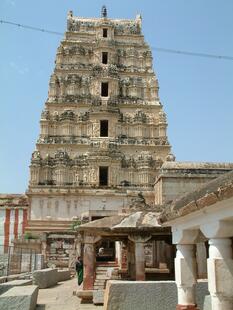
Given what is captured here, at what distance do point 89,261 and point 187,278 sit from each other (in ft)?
27.5

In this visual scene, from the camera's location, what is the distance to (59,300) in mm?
14133

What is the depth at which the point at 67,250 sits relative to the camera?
2766cm

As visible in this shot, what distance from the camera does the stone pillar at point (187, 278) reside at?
227 inches

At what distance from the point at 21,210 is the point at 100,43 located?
19.1 metres

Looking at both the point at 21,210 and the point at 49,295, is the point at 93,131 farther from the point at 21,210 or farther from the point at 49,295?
the point at 49,295

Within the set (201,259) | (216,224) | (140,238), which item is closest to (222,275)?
(216,224)

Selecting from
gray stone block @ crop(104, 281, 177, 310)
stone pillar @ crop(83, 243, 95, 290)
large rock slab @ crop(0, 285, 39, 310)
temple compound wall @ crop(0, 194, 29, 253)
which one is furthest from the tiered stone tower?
gray stone block @ crop(104, 281, 177, 310)

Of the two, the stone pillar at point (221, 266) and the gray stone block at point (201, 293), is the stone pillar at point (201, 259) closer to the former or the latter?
the gray stone block at point (201, 293)

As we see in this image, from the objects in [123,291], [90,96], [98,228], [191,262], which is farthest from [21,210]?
[191,262]

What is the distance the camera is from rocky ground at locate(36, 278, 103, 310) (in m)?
12.4

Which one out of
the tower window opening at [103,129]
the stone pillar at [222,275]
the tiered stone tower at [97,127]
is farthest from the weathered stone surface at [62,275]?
the tower window opening at [103,129]

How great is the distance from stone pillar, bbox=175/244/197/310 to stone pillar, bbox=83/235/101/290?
8121 mm

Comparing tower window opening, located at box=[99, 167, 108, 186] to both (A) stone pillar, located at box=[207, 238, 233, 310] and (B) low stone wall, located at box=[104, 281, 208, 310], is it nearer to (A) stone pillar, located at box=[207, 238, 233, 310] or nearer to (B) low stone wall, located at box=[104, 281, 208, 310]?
(B) low stone wall, located at box=[104, 281, 208, 310]

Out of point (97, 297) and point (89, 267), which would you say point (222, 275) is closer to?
point (97, 297)
